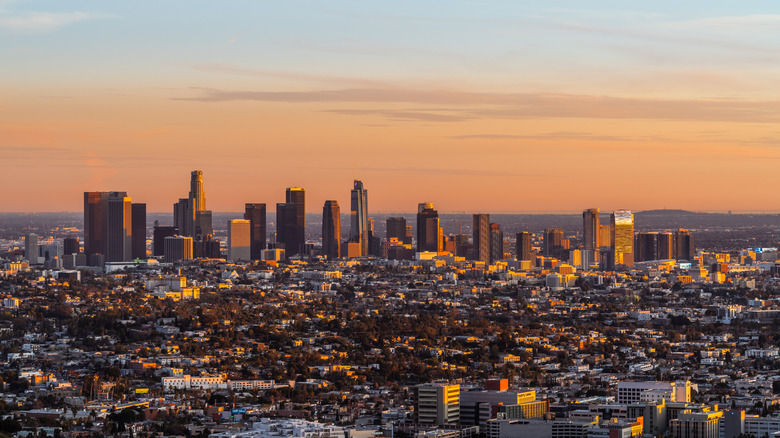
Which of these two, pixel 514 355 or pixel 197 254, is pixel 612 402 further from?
pixel 197 254

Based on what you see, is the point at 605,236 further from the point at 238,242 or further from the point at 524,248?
the point at 238,242

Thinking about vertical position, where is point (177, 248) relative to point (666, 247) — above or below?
above

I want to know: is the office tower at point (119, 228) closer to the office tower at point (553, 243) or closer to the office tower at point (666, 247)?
the office tower at point (553, 243)

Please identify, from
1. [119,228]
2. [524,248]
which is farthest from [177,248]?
[524,248]

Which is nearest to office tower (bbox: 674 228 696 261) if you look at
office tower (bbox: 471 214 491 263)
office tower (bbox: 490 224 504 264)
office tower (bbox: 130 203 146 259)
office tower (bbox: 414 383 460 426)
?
office tower (bbox: 490 224 504 264)

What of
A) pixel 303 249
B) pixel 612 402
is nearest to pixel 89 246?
pixel 303 249

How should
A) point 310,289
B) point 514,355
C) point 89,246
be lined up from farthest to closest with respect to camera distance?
point 89,246
point 310,289
point 514,355

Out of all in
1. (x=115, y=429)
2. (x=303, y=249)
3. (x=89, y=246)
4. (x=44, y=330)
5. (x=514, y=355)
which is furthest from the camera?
(x=303, y=249)

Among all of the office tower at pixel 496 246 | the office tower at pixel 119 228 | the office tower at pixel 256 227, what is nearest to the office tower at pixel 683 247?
the office tower at pixel 496 246
